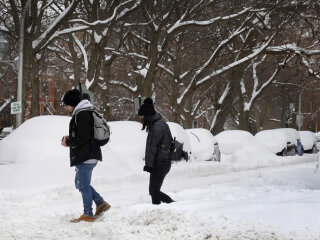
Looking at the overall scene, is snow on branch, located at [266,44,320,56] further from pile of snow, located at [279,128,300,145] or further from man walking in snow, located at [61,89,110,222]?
man walking in snow, located at [61,89,110,222]

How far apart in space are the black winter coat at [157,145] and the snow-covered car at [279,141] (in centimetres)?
1712

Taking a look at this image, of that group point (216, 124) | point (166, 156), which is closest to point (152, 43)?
point (216, 124)

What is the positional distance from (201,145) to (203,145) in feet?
0.24

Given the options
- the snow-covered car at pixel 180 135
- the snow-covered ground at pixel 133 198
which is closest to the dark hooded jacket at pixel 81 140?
the snow-covered ground at pixel 133 198

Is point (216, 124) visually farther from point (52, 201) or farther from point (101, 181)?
point (52, 201)

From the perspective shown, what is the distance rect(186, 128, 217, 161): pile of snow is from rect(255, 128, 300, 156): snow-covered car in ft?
19.2

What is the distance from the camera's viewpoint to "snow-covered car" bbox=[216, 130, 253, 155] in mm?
21484

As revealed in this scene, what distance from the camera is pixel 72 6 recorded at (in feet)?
52.3

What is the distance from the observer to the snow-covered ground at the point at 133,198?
5316 millimetres

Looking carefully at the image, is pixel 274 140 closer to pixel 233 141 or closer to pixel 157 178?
pixel 233 141

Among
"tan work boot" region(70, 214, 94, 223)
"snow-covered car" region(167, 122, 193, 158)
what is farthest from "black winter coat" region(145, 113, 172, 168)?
"snow-covered car" region(167, 122, 193, 158)

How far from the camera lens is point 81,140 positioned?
6.56 m

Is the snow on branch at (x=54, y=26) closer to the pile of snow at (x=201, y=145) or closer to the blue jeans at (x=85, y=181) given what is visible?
the pile of snow at (x=201, y=145)

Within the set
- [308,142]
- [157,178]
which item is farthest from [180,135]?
[308,142]
